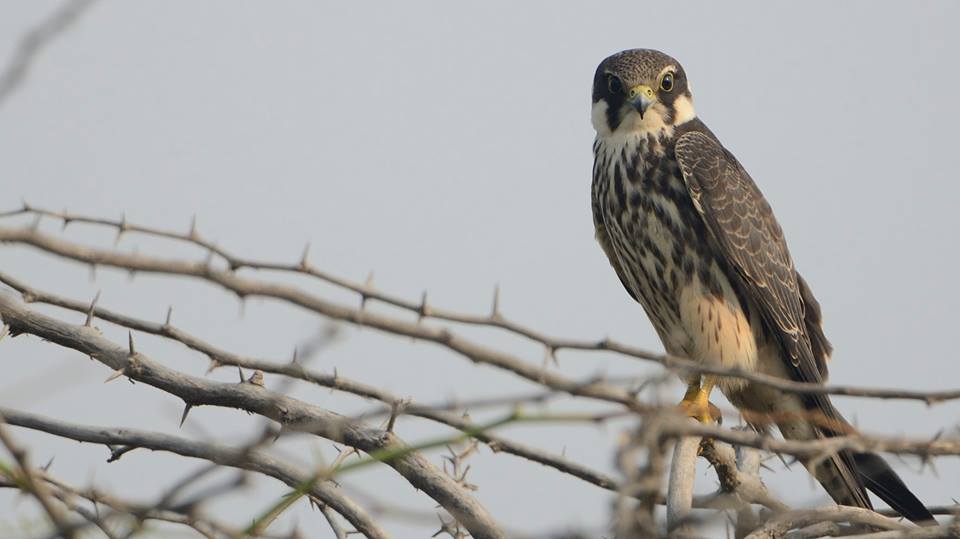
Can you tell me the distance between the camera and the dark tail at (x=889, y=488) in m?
3.85

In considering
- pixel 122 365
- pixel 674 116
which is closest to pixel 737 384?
pixel 674 116

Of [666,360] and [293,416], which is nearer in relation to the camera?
[666,360]

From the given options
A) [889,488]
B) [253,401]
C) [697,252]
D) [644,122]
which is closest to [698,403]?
[697,252]

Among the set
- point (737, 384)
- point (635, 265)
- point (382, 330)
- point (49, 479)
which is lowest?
point (49, 479)

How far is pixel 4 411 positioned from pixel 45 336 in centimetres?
18

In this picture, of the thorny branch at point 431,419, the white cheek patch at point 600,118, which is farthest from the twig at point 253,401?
the white cheek patch at point 600,118

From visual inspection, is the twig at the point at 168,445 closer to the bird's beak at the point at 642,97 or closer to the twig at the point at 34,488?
the twig at the point at 34,488

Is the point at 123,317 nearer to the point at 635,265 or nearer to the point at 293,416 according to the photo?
the point at 293,416

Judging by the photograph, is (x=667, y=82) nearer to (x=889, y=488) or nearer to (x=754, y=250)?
(x=754, y=250)

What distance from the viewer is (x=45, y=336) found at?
280 centimetres

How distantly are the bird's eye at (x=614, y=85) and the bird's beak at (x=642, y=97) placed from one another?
8cm

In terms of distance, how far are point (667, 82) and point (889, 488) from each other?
2.09 m

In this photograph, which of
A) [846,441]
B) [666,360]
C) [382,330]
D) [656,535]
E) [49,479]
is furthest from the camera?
[49,479]

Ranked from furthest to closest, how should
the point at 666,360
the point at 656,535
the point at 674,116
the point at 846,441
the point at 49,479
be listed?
the point at 674,116, the point at 49,479, the point at 846,441, the point at 666,360, the point at 656,535
